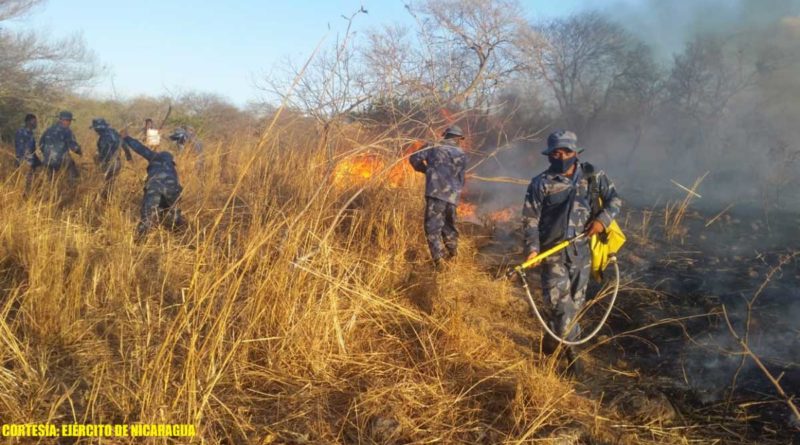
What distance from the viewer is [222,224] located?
13.8ft

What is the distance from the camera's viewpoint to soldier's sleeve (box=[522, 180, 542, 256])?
11.8 ft

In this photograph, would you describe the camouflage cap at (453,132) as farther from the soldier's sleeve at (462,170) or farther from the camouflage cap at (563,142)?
the camouflage cap at (563,142)

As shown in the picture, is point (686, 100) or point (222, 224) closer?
point (222, 224)

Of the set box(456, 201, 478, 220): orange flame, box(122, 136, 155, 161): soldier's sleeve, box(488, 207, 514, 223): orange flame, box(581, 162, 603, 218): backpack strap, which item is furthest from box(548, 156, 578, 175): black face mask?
box(122, 136, 155, 161): soldier's sleeve

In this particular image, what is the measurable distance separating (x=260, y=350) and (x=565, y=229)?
6.91 ft

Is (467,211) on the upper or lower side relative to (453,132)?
lower

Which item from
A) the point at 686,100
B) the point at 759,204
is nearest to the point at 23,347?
the point at 759,204

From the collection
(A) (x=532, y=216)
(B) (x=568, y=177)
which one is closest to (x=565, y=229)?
(A) (x=532, y=216)

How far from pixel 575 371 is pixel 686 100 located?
9666 millimetres

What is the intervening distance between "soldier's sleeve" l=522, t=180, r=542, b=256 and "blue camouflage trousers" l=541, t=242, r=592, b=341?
0.17 metres

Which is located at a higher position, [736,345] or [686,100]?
[686,100]

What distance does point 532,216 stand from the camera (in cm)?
368

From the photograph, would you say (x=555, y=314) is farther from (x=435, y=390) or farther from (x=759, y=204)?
(x=759, y=204)

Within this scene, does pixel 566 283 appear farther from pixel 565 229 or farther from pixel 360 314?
pixel 360 314
